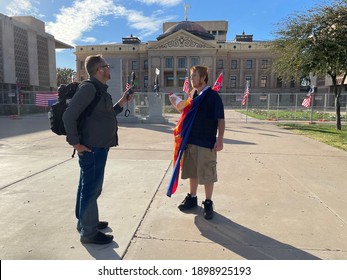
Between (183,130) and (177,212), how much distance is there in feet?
3.68

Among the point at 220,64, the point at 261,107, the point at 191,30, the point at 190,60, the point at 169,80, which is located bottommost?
the point at 261,107

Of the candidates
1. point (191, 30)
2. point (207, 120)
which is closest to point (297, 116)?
point (207, 120)

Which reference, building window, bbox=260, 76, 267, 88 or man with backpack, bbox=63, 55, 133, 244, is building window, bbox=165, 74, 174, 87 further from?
man with backpack, bbox=63, 55, 133, 244

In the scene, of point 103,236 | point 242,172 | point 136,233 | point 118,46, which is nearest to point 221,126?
point 136,233

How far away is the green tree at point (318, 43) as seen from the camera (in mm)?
12836

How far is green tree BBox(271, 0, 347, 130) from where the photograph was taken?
1284 centimetres

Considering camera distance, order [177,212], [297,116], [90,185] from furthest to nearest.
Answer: [297,116] → [177,212] → [90,185]

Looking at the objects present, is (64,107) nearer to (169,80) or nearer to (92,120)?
(92,120)

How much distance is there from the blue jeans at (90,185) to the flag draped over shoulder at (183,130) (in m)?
1.09

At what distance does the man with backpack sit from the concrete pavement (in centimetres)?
29

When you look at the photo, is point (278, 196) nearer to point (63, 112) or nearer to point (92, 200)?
point (92, 200)

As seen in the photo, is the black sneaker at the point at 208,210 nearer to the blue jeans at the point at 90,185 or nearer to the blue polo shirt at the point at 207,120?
the blue polo shirt at the point at 207,120

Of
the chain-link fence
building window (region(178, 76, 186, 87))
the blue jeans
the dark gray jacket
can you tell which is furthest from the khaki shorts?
building window (region(178, 76, 186, 87))

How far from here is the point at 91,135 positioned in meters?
2.86
